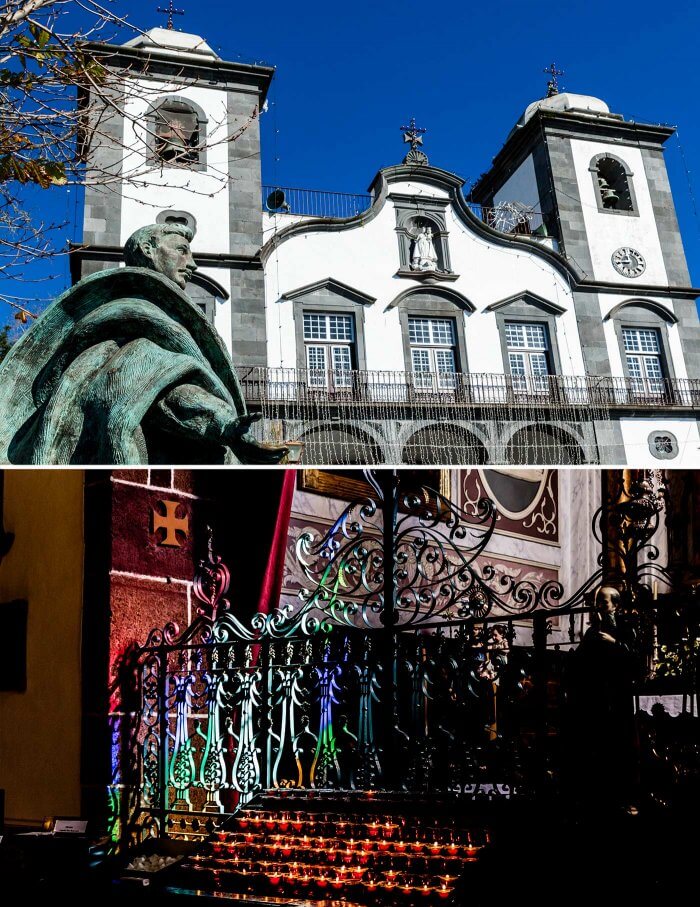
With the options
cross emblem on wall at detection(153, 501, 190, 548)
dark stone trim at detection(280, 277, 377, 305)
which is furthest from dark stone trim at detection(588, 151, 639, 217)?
cross emblem on wall at detection(153, 501, 190, 548)

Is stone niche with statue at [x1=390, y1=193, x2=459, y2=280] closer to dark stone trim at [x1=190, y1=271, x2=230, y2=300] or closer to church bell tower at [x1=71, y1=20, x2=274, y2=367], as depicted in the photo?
church bell tower at [x1=71, y1=20, x2=274, y2=367]

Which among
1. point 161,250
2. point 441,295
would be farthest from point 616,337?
point 161,250

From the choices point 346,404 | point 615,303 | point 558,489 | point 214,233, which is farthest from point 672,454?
point 558,489

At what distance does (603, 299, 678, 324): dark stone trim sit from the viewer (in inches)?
712

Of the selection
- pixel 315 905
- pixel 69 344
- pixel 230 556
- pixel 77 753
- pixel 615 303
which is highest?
pixel 615 303

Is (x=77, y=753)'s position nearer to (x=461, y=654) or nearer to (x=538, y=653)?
(x=461, y=654)

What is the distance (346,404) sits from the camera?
15.7 metres

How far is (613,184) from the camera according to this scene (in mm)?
19719

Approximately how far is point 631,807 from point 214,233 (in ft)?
49.6

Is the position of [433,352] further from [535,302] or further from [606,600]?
[606,600]

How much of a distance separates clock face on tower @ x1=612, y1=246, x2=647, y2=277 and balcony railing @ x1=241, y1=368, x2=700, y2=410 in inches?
98.3

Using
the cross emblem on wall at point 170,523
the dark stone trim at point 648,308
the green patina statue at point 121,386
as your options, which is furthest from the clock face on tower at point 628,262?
the green patina statue at point 121,386

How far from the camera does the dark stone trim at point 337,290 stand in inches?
648

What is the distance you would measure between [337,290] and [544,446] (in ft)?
16.2
